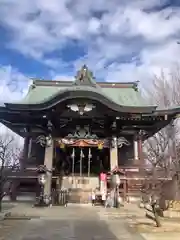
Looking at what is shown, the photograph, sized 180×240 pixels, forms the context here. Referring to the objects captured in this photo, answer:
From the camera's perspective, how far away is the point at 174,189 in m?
14.0

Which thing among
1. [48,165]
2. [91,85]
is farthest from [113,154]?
[91,85]

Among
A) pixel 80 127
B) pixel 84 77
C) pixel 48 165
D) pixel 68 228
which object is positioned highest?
pixel 84 77

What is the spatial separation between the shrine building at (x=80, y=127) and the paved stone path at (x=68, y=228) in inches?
243

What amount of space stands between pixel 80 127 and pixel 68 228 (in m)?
11.2

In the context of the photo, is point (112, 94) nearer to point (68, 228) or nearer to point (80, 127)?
point (80, 127)

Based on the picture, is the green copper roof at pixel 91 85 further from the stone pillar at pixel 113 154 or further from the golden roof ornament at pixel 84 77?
the stone pillar at pixel 113 154

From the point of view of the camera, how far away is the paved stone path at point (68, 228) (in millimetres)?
7644

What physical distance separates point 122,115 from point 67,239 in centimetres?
1243

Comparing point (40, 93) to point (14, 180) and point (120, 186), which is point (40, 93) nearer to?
point (14, 180)

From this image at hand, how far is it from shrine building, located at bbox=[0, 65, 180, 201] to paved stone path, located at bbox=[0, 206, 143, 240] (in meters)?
6.17

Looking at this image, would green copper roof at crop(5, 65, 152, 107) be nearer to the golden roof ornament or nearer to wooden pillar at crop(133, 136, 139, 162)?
the golden roof ornament

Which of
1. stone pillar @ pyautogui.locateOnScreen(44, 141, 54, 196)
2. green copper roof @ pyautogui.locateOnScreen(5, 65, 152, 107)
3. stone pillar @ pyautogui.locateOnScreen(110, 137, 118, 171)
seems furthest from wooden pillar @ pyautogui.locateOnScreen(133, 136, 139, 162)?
stone pillar @ pyautogui.locateOnScreen(44, 141, 54, 196)

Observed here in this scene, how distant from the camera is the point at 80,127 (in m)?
19.7

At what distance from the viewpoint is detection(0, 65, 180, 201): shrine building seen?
1800 centimetres
